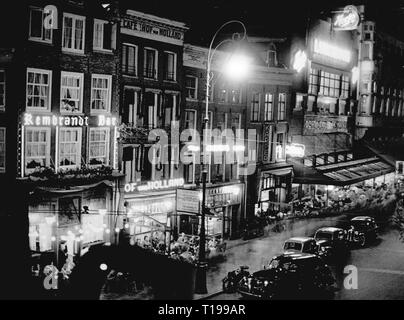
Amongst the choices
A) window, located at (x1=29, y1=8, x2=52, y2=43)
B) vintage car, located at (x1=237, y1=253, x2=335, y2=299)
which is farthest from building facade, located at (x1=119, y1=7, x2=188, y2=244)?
vintage car, located at (x1=237, y1=253, x2=335, y2=299)

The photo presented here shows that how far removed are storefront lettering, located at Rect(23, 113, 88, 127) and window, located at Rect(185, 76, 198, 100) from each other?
28.8 ft

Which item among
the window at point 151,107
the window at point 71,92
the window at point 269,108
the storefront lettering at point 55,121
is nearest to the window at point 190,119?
the window at point 151,107

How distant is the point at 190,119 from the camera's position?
35469 millimetres

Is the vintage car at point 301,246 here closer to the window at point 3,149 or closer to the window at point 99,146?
the window at point 99,146

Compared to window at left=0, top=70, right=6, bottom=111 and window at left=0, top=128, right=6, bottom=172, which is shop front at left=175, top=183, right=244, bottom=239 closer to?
window at left=0, top=128, right=6, bottom=172

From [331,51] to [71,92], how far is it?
30688mm

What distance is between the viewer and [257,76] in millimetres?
40094

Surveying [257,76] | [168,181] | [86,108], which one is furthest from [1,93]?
[257,76]

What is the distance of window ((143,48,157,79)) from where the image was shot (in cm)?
3203

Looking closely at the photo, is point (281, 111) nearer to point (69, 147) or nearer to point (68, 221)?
point (69, 147)

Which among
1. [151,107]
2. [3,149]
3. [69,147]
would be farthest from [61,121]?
[151,107]

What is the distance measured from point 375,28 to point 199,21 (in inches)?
1000
